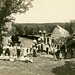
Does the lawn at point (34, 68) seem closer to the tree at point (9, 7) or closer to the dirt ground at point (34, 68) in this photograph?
the dirt ground at point (34, 68)

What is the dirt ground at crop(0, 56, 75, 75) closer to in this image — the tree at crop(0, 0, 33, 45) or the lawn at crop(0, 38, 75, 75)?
the lawn at crop(0, 38, 75, 75)

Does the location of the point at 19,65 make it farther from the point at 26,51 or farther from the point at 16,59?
the point at 26,51

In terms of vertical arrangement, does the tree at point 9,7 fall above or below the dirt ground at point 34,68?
above

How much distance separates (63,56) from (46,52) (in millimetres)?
3058

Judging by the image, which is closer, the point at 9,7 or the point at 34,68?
the point at 34,68

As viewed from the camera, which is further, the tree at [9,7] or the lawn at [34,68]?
the tree at [9,7]

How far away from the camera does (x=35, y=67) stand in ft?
59.8

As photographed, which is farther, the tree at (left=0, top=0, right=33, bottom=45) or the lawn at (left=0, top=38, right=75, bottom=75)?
the tree at (left=0, top=0, right=33, bottom=45)

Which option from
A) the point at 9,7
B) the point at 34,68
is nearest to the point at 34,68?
the point at 34,68

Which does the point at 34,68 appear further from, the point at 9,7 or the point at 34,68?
the point at 9,7

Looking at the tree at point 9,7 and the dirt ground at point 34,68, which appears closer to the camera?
the dirt ground at point 34,68

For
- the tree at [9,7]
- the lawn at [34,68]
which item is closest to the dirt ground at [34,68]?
the lawn at [34,68]

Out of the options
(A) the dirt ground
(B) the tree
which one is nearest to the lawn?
(A) the dirt ground

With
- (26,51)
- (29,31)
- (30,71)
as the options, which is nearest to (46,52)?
(26,51)
